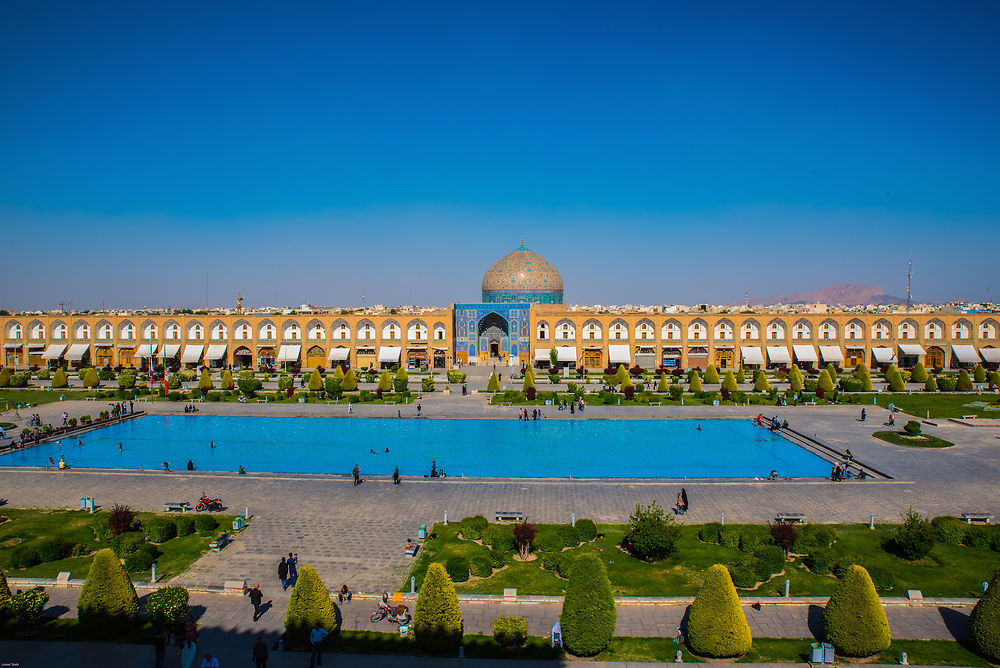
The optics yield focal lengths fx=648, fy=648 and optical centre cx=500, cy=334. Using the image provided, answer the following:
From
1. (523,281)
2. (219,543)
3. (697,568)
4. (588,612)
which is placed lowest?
(697,568)

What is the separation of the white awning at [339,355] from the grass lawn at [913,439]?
36097 mm

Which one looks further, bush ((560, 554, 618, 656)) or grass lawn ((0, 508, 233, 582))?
grass lawn ((0, 508, 233, 582))

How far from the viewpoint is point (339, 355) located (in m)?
49.7

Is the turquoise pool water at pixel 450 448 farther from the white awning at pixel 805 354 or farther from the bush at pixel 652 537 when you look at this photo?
the white awning at pixel 805 354

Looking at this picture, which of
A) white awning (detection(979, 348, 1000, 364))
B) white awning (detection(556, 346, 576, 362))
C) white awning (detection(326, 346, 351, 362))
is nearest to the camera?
white awning (detection(979, 348, 1000, 364))

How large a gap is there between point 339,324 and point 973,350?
47.4 meters

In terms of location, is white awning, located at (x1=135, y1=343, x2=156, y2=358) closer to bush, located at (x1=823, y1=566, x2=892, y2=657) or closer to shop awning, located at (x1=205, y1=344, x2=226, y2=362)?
shop awning, located at (x1=205, y1=344, x2=226, y2=362)

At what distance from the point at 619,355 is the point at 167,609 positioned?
40585 mm

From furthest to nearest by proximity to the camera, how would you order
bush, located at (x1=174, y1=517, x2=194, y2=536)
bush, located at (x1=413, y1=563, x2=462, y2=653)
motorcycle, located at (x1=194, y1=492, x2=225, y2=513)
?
1. motorcycle, located at (x1=194, y1=492, x2=225, y2=513)
2. bush, located at (x1=174, y1=517, x2=194, y2=536)
3. bush, located at (x1=413, y1=563, x2=462, y2=653)

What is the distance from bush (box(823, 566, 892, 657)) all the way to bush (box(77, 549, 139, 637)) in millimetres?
10755

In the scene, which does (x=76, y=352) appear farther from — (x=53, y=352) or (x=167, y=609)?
(x=167, y=609)

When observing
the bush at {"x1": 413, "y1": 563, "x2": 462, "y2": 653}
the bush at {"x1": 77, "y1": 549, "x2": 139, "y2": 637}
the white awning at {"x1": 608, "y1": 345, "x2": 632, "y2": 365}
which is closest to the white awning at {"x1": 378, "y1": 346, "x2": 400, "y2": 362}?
the white awning at {"x1": 608, "y1": 345, "x2": 632, "y2": 365}

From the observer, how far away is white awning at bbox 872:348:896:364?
4788 centimetres

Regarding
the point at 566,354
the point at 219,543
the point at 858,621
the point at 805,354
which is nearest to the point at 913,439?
the point at 858,621
